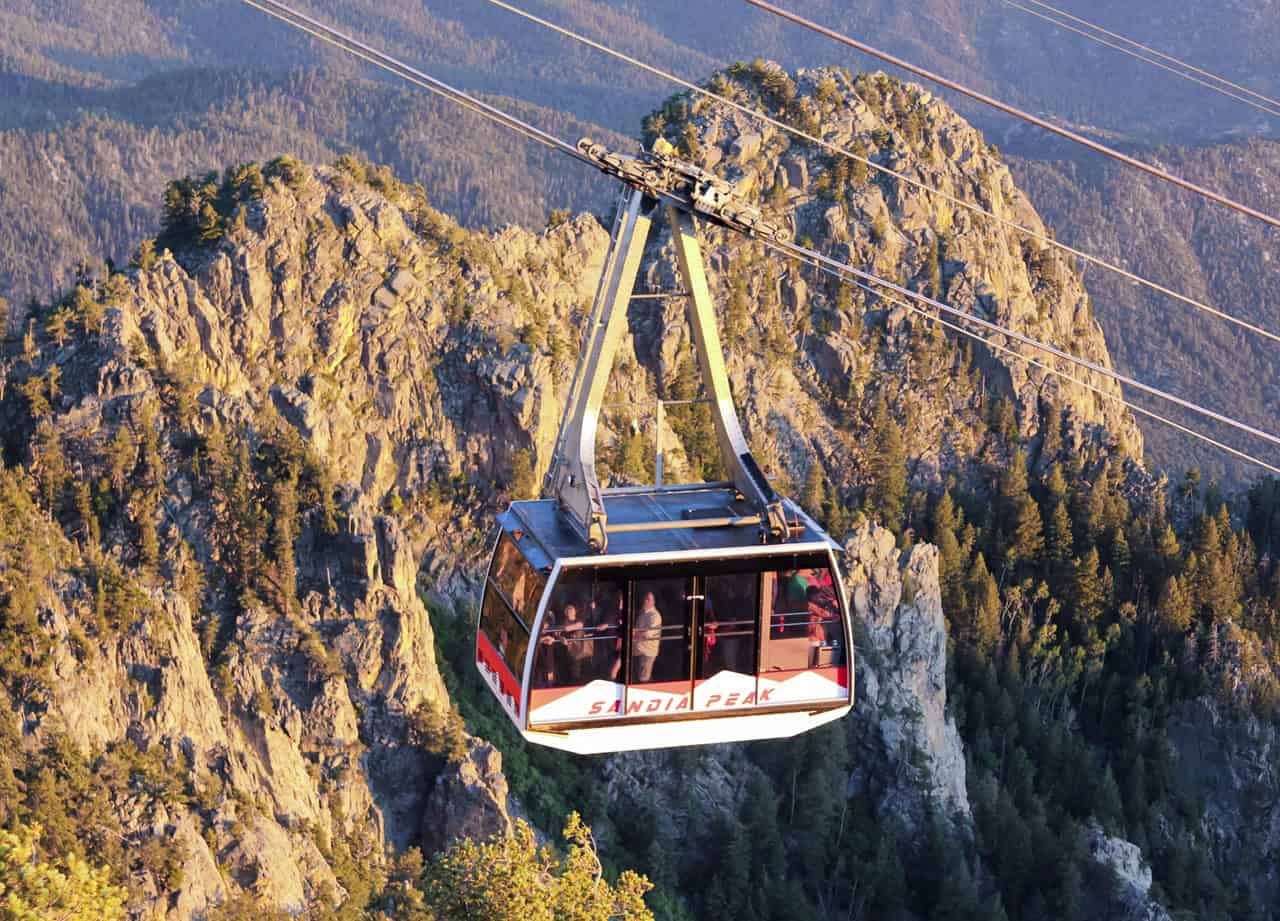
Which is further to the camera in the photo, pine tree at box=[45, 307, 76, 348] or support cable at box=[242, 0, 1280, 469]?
pine tree at box=[45, 307, 76, 348]

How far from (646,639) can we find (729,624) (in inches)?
57.8

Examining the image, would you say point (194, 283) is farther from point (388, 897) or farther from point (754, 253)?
point (754, 253)

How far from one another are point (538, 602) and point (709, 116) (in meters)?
71.0

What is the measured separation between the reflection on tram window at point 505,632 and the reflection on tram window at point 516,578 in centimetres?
27

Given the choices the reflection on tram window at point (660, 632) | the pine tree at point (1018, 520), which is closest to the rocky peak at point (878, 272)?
the pine tree at point (1018, 520)

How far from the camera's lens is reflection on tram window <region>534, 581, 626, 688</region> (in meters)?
32.5

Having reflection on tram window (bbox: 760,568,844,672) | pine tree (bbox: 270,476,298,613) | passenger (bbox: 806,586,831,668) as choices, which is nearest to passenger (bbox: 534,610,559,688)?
reflection on tram window (bbox: 760,568,844,672)

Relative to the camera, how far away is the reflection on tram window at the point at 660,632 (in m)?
32.9

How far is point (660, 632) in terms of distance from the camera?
33.1 metres

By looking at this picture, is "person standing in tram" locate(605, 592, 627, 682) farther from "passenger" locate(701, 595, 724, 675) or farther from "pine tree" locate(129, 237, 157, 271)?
"pine tree" locate(129, 237, 157, 271)

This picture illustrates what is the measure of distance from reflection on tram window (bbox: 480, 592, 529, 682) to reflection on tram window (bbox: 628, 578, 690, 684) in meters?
1.84

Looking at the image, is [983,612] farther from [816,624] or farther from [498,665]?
[498,665]

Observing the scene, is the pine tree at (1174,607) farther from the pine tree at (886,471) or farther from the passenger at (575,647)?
the passenger at (575,647)

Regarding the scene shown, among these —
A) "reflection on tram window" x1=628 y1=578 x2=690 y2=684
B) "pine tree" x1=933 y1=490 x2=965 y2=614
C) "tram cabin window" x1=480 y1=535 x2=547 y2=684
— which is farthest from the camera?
"pine tree" x1=933 y1=490 x2=965 y2=614
